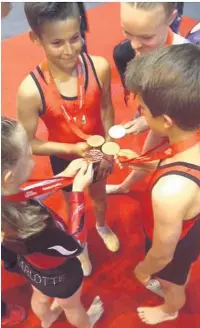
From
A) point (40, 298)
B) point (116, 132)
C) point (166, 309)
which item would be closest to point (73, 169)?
point (116, 132)

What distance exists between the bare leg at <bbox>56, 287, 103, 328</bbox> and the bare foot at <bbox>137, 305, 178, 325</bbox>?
0.18 meters

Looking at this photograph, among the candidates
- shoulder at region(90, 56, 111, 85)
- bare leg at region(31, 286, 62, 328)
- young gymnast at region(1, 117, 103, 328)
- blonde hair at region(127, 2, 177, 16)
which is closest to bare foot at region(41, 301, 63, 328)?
bare leg at region(31, 286, 62, 328)

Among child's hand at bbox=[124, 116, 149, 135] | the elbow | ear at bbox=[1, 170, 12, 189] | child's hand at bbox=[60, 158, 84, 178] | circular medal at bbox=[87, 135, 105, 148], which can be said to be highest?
ear at bbox=[1, 170, 12, 189]

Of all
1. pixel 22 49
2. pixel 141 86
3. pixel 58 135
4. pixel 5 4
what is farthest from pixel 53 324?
pixel 22 49

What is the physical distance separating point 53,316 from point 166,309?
44 cm

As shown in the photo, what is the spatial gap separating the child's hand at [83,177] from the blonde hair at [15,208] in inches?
7.3

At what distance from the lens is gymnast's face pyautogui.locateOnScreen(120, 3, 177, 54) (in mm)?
1518

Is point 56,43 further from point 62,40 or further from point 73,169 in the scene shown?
point 73,169

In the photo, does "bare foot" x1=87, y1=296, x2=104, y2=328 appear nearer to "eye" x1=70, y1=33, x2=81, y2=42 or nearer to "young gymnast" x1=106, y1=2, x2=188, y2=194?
"young gymnast" x1=106, y1=2, x2=188, y2=194

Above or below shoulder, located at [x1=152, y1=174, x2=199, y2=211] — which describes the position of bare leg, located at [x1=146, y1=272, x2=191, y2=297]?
below

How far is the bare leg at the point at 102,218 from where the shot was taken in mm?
1885

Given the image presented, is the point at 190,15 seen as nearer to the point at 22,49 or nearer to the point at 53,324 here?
the point at 22,49

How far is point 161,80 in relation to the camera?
47.3 inches

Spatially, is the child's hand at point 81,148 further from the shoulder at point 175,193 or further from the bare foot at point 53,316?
the bare foot at point 53,316
